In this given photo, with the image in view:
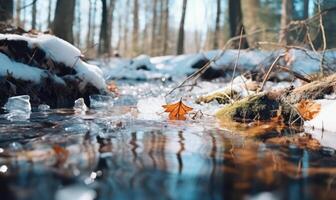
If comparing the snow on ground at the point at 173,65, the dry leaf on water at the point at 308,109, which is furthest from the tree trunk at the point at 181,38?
the dry leaf on water at the point at 308,109

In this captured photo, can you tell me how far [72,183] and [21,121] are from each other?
1795 mm

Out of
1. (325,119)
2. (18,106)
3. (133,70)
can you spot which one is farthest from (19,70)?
(133,70)

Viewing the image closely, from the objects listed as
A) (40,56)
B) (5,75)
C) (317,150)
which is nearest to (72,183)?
(317,150)

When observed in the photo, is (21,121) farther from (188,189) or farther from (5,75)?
(188,189)

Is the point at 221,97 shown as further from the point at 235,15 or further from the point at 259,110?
the point at 235,15

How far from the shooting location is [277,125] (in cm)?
354

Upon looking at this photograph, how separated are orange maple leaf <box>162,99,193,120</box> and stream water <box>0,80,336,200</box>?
0.86 meters

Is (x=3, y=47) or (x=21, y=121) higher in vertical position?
(x=3, y=47)

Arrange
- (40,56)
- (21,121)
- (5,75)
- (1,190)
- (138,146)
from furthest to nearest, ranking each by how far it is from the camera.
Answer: (40,56), (5,75), (21,121), (138,146), (1,190)

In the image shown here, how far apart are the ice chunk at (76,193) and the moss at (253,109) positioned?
251 cm

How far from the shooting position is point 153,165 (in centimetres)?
189

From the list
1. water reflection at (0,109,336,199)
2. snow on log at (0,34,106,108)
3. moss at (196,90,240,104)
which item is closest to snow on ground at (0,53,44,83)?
snow on log at (0,34,106,108)

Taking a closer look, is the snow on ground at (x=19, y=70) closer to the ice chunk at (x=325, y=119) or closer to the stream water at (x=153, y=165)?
the stream water at (x=153, y=165)

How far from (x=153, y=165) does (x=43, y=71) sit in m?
3.29
